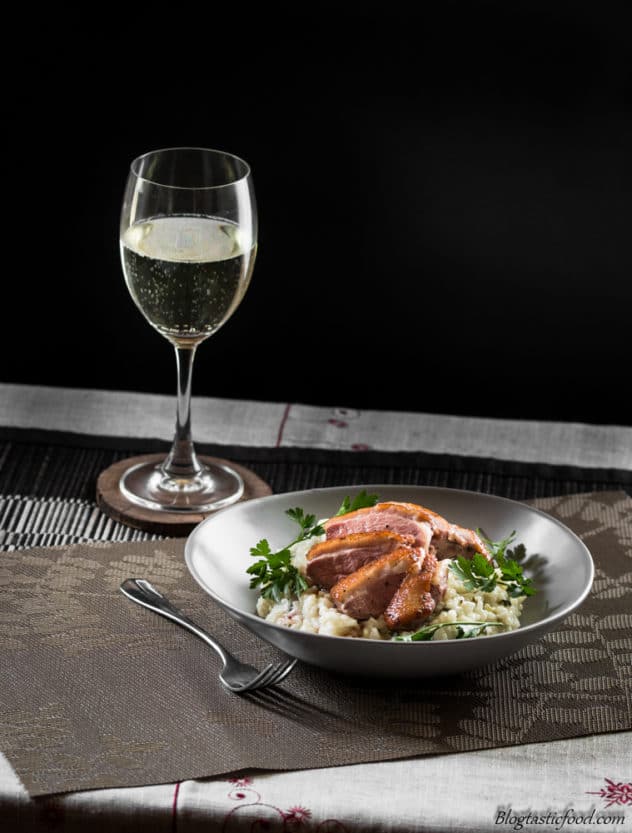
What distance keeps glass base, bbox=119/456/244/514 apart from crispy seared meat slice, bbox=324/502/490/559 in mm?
434

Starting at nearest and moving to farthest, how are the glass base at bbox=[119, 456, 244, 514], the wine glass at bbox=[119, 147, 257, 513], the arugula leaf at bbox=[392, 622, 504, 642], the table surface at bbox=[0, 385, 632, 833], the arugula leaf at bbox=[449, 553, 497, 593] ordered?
the table surface at bbox=[0, 385, 632, 833]
the arugula leaf at bbox=[392, 622, 504, 642]
the arugula leaf at bbox=[449, 553, 497, 593]
the wine glass at bbox=[119, 147, 257, 513]
the glass base at bbox=[119, 456, 244, 514]

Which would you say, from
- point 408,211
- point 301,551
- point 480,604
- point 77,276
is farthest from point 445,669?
point 77,276

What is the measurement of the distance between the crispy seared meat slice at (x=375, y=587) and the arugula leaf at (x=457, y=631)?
0.04m

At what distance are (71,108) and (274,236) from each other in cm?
45

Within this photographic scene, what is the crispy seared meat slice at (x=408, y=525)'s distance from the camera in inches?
54.2

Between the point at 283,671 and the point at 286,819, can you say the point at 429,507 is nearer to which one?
the point at 283,671

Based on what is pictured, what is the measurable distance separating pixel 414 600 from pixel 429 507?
12.8 inches

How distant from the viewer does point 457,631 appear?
1.29 metres

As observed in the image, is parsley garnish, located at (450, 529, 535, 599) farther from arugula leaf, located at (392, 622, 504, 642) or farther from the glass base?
the glass base

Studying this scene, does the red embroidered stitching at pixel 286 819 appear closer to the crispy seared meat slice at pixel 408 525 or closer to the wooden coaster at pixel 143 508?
the crispy seared meat slice at pixel 408 525

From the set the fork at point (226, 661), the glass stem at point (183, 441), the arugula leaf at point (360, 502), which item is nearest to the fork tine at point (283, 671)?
the fork at point (226, 661)

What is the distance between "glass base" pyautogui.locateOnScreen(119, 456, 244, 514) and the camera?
181cm

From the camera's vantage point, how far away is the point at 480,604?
1.35m

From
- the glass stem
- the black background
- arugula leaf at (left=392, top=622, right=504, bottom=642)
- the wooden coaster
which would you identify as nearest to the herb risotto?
arugula leaf at (left=392, top=622, right=504, bottom=642)
